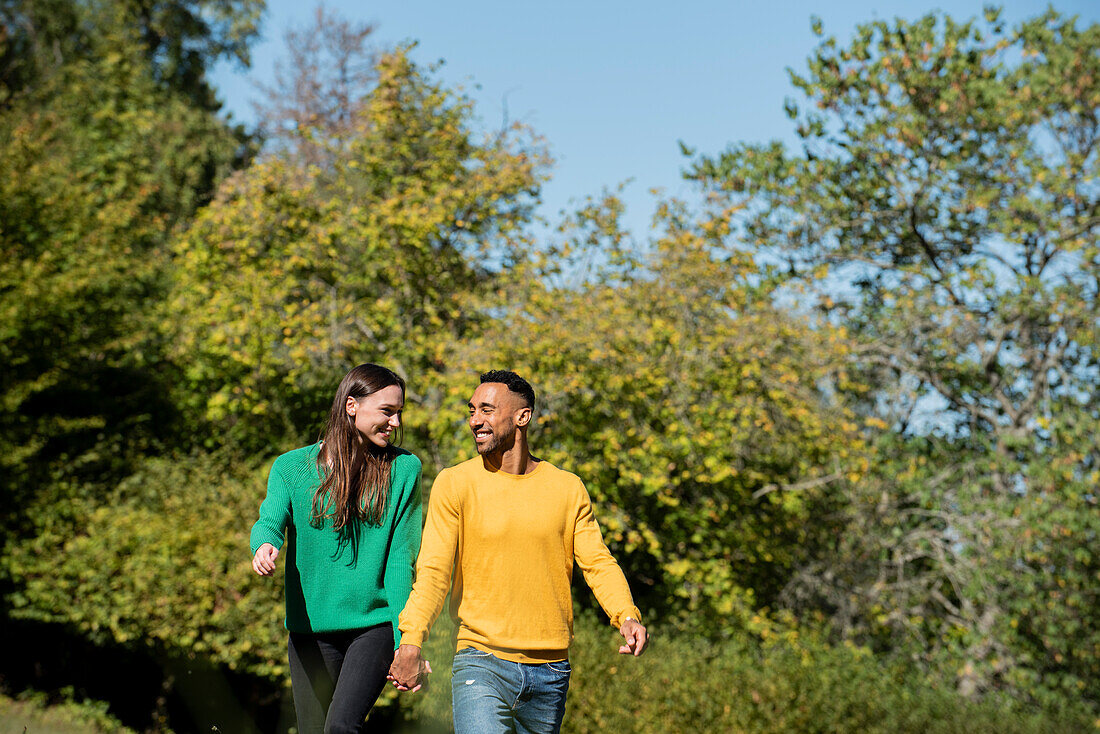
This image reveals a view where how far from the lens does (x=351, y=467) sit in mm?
3215

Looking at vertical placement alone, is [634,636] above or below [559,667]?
above

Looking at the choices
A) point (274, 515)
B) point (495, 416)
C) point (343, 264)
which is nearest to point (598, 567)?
point (495, 416)

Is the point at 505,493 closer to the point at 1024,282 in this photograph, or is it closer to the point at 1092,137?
the point at 1024,282

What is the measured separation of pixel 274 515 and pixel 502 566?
80 centimetres

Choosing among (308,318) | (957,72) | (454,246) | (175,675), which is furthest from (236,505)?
(957,72)

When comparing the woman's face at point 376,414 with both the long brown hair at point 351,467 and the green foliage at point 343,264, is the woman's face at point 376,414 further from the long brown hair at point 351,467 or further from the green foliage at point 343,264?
the green foliage at point 343,264

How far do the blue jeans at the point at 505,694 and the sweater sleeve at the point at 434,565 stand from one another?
18cm

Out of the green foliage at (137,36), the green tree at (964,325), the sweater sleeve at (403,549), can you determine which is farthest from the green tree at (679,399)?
the green foliage at (137,36)

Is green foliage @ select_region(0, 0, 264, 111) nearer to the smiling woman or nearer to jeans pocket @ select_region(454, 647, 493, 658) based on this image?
the smiling woman

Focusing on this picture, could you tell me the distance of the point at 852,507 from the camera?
11.8 m

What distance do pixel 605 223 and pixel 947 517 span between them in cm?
542

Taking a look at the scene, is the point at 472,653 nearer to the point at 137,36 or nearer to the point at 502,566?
the point at 502,566

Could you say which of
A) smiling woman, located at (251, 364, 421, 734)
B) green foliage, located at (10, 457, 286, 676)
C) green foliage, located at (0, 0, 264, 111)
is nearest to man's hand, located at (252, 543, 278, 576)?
smiling woman, located at (251, 364, 421, 734)

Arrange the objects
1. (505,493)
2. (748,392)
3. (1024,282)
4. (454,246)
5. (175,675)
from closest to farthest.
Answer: (505,493) < (175,675) < (748,392) < (1024,282) < (454,246)
